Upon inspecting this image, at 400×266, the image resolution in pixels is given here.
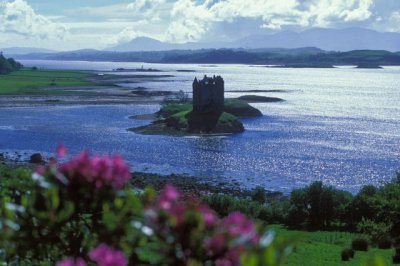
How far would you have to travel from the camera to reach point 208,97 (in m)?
118

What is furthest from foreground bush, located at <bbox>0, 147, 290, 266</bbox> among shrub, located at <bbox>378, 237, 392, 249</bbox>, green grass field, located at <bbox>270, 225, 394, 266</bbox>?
shrub, located at <bbox>378, 237, 392, 249</bbox>

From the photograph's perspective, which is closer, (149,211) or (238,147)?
(149,211)

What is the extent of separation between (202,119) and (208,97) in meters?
5.36

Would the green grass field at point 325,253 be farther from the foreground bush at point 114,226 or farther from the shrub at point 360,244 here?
the foreground bush at point 114,226

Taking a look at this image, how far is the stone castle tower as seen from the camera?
11656 cm

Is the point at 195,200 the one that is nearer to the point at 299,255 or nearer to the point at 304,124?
the point at 299,255

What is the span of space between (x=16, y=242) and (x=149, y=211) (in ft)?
7.28

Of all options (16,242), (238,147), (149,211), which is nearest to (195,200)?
(149,211)

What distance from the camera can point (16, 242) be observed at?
6625 millimetres

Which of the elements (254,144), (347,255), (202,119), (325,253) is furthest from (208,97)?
(347,255)

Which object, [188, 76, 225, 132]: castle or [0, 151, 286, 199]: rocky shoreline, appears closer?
[0, 151, 286, 199]: rocky shoreline

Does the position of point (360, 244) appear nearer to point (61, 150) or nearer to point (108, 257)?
point (61, 150)

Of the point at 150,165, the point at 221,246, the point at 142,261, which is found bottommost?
the point at 150,165

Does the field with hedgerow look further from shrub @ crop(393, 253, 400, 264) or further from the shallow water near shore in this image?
the shallow water near shore
